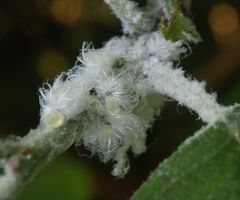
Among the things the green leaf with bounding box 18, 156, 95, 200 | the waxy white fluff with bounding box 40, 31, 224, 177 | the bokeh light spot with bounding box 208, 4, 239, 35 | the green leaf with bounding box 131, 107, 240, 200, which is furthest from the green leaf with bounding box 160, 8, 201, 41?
the bokeh light spot with bounding box 208, 4, 239, 35

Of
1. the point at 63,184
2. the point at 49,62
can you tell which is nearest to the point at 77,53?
the point at 49,62

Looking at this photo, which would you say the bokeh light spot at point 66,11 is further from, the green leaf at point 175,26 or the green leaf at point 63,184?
the green leaf at point 175,26

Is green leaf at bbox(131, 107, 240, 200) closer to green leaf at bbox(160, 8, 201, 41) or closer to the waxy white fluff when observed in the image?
the waxy white fluff

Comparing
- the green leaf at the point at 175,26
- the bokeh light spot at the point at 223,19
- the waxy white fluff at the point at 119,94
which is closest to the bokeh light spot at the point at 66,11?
the bokeh light spot at the point at 223,19

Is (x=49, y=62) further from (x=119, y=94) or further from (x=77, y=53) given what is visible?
(x=119, y=94)

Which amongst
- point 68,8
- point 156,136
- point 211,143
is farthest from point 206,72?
point 211,143

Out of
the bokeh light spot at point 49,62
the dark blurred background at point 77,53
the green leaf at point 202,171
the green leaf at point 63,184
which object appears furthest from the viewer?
the bokeh light spot at point 49,62

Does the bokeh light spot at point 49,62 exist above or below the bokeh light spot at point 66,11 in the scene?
below

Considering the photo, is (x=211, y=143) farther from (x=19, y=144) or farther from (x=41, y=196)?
(x=41, y=196)
